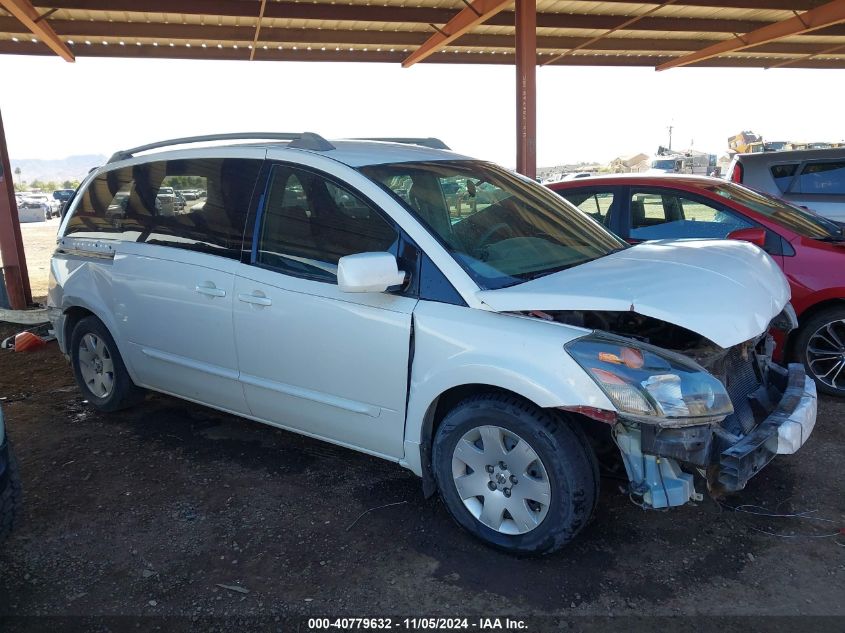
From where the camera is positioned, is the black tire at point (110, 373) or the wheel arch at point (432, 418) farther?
the black tire at point (110, 373)

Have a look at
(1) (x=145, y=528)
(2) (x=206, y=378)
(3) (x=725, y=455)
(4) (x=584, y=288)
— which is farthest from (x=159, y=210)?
(3) (x=725, y=455)

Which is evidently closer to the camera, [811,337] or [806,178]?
[811,337]

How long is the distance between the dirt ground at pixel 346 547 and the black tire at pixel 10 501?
1.00 ft

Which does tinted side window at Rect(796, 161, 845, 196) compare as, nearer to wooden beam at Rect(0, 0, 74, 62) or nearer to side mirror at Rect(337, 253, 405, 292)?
side mirror at Rect(337, 253, 405, 292)

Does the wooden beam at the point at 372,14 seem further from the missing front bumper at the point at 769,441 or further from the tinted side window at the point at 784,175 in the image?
the missing front bumper at the point at 769,441

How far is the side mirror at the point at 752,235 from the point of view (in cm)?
457

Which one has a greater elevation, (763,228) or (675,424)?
(763,228)

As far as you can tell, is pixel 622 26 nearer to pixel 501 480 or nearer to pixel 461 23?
pixel 461 23

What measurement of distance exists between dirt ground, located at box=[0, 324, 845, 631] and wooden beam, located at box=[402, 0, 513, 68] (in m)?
6.73

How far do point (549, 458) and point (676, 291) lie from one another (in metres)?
0.90

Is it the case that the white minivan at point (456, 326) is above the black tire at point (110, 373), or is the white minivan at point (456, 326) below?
above

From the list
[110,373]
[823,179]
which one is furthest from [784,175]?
[110,373]

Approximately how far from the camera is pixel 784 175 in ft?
26.1

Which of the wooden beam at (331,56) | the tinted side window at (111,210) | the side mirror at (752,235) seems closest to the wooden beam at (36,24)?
the wooden beam at (331,56)
